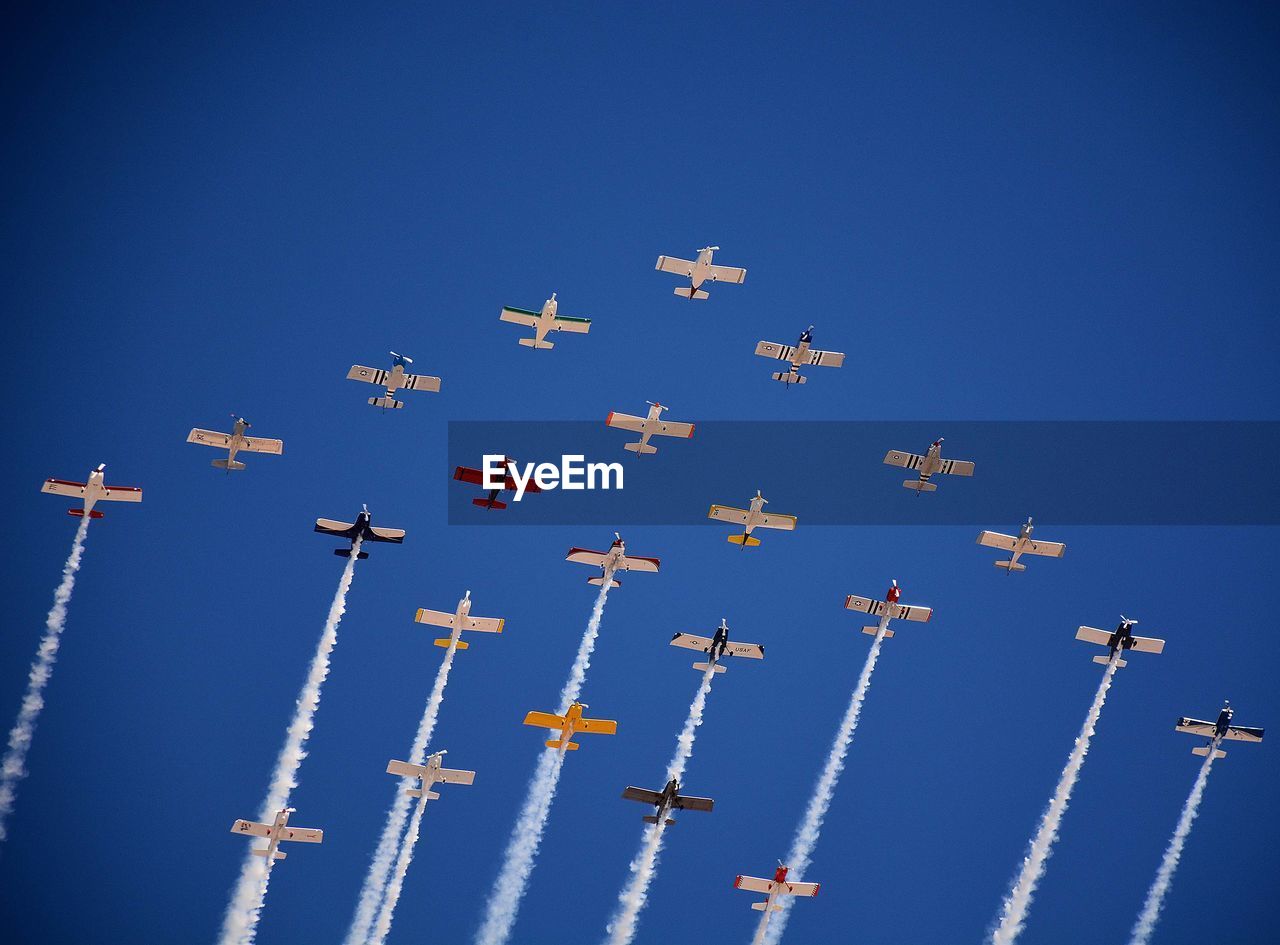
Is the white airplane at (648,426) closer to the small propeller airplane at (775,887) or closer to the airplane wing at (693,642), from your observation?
the airplane wing at (693,642)

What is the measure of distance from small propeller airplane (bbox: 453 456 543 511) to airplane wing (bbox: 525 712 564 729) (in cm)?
669

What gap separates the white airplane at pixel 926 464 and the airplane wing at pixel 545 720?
1340cm

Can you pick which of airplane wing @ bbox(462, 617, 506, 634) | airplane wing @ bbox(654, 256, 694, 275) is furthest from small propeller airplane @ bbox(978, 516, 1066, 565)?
airplane wing @ bbox(462, 617, 506, 634)

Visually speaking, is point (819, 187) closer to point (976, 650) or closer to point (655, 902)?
point (976, 650)

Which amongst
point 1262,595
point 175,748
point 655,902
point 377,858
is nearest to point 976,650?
point 1262,595

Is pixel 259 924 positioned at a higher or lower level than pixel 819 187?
lower

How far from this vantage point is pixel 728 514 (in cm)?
4450

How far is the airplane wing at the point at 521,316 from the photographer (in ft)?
145

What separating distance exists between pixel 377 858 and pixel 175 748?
40.0ft

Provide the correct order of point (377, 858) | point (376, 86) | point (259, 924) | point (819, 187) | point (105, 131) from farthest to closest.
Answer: point (819, 187) < point (376, 86) < point (105, 131) < point (259, 924) < point (377, 858)

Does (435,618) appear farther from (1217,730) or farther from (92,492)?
(1217,730)

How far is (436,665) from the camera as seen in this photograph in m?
58.8

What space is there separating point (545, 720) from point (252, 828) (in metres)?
9.61
